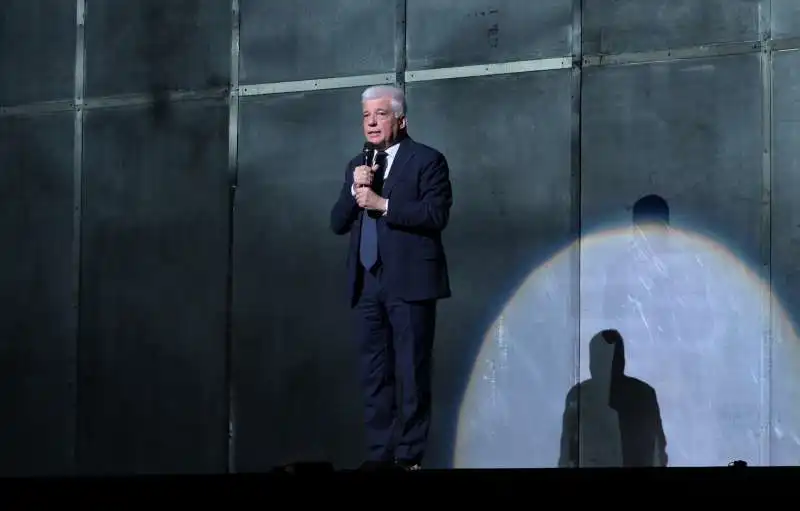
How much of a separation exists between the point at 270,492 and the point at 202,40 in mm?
4752

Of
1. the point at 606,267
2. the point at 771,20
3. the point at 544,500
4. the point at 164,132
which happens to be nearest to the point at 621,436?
the point at 606,267

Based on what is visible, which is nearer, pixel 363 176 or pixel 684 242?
pixel 363 176

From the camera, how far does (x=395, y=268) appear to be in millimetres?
4449

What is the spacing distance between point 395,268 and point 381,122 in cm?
56

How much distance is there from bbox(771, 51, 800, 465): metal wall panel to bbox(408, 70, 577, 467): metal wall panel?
883 millimetres

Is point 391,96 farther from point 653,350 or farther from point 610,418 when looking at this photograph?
point 610,418

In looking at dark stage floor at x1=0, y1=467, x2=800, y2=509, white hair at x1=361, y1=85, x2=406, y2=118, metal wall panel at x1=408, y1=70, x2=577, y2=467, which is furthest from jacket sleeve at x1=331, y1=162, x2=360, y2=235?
dark stage floor at x1=0, y1=467, x2=800, y2=509

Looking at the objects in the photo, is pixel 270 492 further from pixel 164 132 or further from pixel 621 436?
pixel 164 132

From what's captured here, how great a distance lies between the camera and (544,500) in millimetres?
1856

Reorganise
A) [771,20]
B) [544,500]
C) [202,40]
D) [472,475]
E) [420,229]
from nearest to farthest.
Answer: [544,500], [472,475], [420,229], [771,20], [202,40]

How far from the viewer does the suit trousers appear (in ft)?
14.4

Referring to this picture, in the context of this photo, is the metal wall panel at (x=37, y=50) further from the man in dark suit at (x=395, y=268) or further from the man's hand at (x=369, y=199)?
the man's hand at (x=369, y=199)

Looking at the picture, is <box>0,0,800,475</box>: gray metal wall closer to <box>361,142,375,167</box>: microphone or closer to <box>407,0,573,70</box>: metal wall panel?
<box>407,0,573,70</box>: metal wall panel

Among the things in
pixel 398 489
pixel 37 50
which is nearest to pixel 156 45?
pixel 37 50
